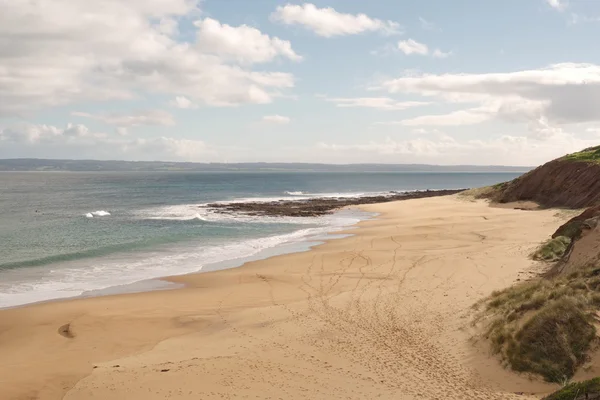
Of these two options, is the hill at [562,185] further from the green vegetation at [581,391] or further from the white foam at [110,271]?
the green vegetation at [581,391]

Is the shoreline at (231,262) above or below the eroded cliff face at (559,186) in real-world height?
below

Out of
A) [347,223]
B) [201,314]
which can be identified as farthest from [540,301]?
[347,223]

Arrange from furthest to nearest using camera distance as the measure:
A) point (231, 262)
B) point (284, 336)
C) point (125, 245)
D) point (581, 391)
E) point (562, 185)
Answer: point (562, 185) → point (125, 245) → point (231, 262) → point (284, 336) → point (581, 391)

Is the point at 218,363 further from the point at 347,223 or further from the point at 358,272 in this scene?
the point at 347,223

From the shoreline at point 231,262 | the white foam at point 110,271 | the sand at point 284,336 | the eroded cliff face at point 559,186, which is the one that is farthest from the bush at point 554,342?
the eroded cliff face at point 559,186

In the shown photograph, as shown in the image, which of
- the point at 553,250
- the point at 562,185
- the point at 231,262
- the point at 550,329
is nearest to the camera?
the point at 550,329

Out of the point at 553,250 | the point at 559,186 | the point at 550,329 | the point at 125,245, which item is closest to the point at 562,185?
the point at 559,186

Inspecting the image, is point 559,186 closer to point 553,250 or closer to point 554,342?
point 553,250
